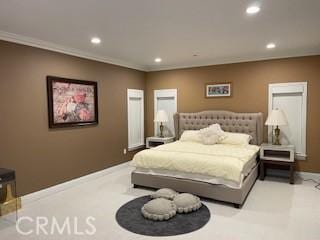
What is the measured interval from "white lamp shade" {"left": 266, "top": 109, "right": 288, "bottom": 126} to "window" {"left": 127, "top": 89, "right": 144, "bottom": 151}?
11.1 feet

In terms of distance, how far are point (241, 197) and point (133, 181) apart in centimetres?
198

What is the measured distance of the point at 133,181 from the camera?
4.45 m

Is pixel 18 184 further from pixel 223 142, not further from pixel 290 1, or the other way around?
pixel 290 1

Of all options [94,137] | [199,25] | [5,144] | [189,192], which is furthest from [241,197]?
[5,144]

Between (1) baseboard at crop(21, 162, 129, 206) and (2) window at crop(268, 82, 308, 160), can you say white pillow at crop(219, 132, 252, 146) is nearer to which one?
(2) window at crop(268, 82, 308, 160)

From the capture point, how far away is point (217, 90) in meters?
5.80

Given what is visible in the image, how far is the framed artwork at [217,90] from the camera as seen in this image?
5675 millimetres

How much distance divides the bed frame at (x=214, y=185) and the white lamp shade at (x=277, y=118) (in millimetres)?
451

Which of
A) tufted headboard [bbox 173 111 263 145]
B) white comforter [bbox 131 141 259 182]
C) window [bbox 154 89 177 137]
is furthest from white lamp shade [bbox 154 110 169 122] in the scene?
white comforter [bbox 131 141 259 182]

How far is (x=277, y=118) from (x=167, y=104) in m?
2.88

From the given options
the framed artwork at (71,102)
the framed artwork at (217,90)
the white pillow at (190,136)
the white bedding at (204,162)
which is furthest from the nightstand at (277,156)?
the framed artwork at (71,102)

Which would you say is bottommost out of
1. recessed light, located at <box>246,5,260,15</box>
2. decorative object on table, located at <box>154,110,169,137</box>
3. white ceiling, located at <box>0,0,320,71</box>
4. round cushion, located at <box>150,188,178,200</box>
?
round cushion, located at <box>150,188,178,200</box>

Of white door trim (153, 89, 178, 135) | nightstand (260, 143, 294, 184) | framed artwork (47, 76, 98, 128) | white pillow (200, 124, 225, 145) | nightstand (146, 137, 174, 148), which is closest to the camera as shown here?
framed artwork (47, 76, 98, 128)

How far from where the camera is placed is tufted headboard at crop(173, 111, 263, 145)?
5.24 m
